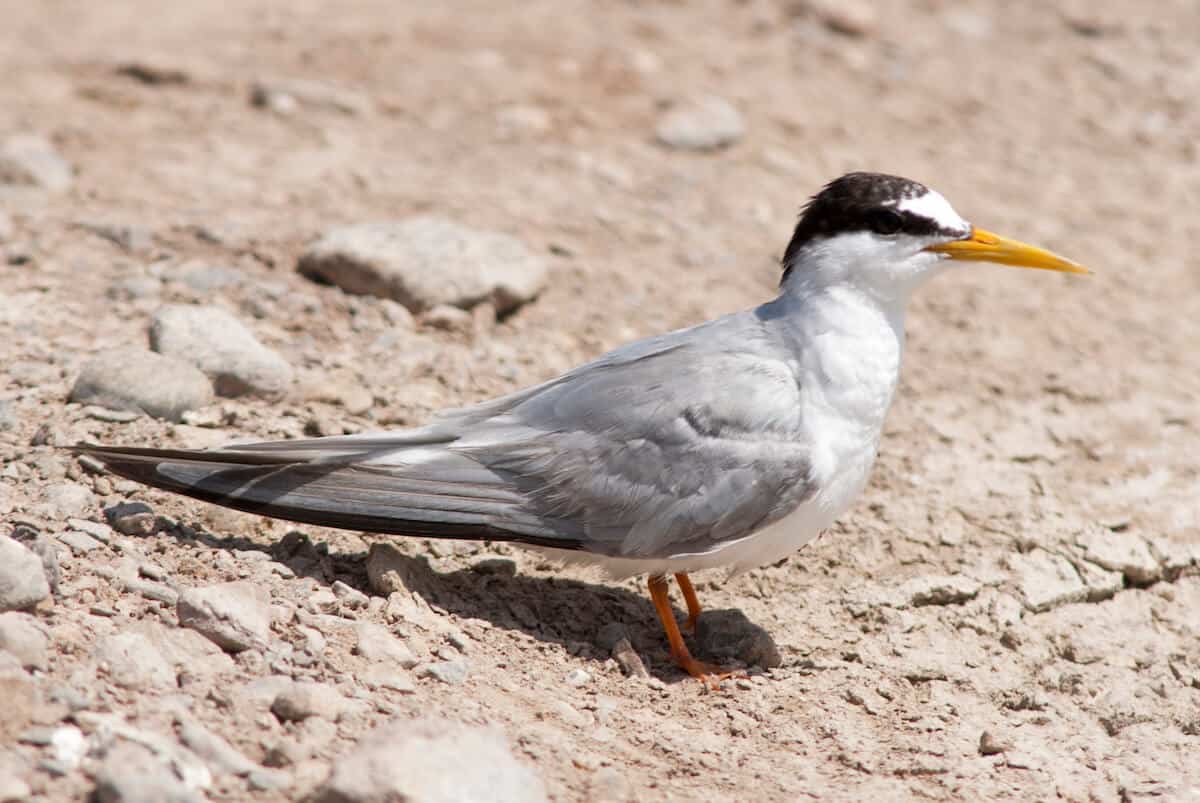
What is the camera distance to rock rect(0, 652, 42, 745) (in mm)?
3539

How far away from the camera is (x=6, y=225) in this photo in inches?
257

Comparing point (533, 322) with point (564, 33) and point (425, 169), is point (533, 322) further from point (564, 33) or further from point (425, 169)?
point (564, 33)

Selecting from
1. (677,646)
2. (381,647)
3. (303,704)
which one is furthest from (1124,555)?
(303,704)

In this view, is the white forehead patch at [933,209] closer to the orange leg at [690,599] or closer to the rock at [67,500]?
the orange leg at [690,599]

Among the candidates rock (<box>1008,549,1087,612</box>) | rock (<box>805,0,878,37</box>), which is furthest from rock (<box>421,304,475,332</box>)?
rock (<box>805,0,878,37</box>)

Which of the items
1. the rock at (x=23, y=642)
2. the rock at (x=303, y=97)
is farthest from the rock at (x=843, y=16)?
the rock at (x=23, y=642)

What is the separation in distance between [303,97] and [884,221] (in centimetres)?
418

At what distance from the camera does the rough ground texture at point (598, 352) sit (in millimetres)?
4164

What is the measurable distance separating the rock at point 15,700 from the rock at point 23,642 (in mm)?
103

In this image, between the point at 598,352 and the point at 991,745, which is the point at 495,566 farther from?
the point at 991,745

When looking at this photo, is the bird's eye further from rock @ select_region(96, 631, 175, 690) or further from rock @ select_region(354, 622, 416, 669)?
rock @ select_region(96, 631, 175, 690)

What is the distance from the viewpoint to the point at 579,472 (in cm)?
470

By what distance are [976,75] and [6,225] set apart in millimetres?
5835

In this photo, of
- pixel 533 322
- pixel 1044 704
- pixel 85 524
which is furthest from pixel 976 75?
pixel 85 524
